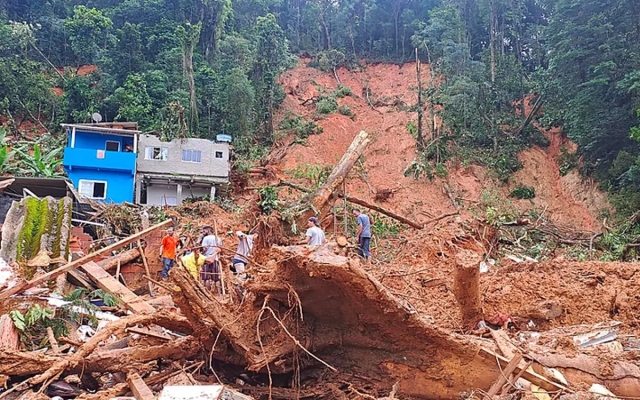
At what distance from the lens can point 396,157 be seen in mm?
32344

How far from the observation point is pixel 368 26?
1810 inches

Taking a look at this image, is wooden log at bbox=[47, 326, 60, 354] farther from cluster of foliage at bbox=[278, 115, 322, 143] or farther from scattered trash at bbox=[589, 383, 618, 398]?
cluster of foliage at bbox=[278, 115, 322, 143]

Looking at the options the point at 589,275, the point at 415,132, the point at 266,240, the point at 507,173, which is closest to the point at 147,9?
the point at 415,132

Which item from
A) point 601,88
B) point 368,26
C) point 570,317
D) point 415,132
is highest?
point 368,26

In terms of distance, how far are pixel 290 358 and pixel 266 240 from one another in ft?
17.3

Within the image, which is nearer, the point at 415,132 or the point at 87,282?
the point at 87,282

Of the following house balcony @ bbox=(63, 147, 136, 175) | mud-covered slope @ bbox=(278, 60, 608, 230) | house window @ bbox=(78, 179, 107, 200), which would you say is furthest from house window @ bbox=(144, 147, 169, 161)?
mud-covered slope @ bbox=(278, 60, 608, 230)

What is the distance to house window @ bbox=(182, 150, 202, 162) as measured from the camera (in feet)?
84.6

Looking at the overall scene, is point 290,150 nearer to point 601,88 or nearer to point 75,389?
point 601,88

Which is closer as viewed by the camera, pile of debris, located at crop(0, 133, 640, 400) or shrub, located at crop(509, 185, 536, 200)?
pile of debris, located at crop(0, 133, 640, 400)

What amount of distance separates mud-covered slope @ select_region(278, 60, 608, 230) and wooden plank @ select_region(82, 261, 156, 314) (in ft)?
52.5

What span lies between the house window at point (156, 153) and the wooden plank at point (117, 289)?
55.8 ft

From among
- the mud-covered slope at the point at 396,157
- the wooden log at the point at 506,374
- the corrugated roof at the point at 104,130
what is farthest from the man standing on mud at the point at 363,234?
the corrugated roof at the point at 104,130

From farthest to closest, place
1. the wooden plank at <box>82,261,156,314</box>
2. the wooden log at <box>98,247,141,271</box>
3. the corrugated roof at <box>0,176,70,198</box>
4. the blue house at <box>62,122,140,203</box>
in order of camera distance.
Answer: the blue house at <box>62,122,140,203</box> → the corrugated roof at <box>0,176,70,198</box> → the wooden log at <box>98,247,141,271</box> → the wooden plank at <box>82,261,156,314</box>
